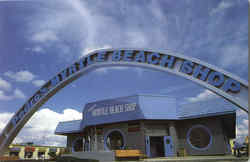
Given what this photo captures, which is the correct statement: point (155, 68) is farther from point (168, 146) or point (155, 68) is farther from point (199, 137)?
point (199, 137)

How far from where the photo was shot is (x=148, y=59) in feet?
42.2

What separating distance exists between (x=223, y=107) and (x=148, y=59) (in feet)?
33.9

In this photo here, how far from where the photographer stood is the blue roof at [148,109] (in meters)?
20.3

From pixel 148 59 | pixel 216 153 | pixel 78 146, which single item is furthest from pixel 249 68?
pixel 78 146

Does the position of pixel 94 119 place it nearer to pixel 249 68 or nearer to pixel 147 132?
pixel 147 132

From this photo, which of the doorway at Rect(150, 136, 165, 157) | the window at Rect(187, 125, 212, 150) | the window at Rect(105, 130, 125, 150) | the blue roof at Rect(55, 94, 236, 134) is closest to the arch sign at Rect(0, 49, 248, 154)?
the blue roof at Rect(55, 94, 236, 134)

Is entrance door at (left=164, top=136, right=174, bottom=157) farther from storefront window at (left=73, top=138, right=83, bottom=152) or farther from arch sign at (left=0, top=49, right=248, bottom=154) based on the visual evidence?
storefront window at (left=73, top=138, right=83, bottom=152)

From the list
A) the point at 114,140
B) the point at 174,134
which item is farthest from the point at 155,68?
the point at 114,140

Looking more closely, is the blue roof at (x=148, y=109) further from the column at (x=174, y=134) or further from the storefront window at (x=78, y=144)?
the storefront window at (x=78, y=144)

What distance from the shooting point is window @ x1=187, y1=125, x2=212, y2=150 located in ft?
66.4

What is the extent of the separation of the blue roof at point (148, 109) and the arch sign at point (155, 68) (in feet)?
19.3

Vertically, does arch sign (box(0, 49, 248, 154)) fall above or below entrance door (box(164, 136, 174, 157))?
above

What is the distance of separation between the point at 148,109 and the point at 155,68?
364 inches

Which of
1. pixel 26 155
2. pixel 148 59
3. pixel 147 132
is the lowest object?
pixel 26 155
